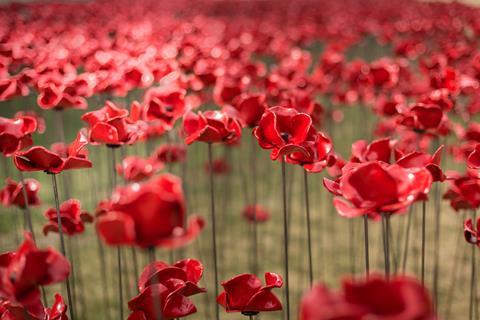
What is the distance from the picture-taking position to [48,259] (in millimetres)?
706

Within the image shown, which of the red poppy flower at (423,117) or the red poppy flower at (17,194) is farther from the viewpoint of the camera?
the red poppy flower at (17,194)

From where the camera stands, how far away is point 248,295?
3.10 feet

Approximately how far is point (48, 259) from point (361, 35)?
9.97 feet

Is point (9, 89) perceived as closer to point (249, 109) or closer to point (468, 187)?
point (249, 109)

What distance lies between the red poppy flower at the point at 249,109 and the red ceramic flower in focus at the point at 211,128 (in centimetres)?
14

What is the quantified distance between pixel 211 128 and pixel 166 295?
0.34 m

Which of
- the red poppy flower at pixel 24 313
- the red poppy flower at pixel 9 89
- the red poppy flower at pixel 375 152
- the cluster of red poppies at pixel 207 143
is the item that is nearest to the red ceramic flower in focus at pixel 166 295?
the cluster of red poppies at pixel 207 143

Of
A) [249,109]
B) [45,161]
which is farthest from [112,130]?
[249,109]

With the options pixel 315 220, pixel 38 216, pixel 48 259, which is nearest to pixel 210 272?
pixel 315 220

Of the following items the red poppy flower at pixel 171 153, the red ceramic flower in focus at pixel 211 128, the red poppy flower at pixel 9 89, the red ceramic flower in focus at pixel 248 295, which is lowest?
the red ceramic flower in focus at pixel 248 295

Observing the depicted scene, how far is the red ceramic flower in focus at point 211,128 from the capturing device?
1076 millimetres

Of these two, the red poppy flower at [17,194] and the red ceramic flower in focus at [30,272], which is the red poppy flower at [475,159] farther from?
the red poppy flower at [17,194]

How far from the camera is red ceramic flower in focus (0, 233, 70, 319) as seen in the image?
27.1 inches

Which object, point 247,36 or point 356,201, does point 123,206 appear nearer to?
point 356,201
